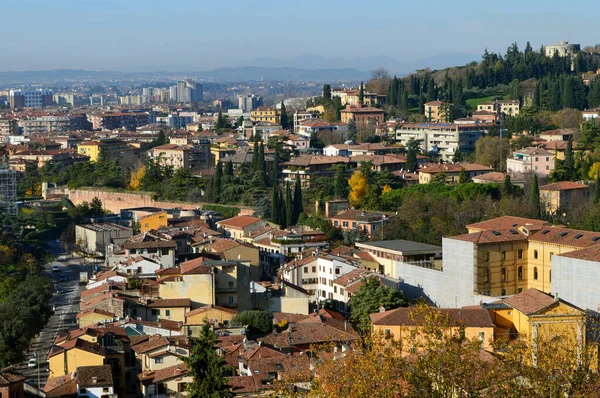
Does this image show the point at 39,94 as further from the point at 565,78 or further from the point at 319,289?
the point at 319,289

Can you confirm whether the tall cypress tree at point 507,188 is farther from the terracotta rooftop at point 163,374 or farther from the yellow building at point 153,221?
the terracotta rooftop at point 163,374

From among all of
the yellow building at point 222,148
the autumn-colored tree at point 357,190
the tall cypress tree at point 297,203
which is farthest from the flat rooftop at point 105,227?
the yellow building at point 222,148

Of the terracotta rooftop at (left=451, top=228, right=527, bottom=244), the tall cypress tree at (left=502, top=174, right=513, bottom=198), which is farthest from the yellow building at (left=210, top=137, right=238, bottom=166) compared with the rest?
the terracotta rooftop at (left=451, top=228, right=527, bottom=244)

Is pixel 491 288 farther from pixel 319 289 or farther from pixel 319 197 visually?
pixel 319 197

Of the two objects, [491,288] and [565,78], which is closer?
[491,288]

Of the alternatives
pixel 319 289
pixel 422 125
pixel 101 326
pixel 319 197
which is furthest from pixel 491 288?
pixel 422 125

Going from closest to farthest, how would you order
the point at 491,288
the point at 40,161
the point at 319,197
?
the point at 491,288
the point at 319,197
the point at 40,161

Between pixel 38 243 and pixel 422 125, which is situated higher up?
pixel 422 125

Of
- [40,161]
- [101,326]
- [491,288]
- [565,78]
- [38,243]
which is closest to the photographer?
[101,326]
